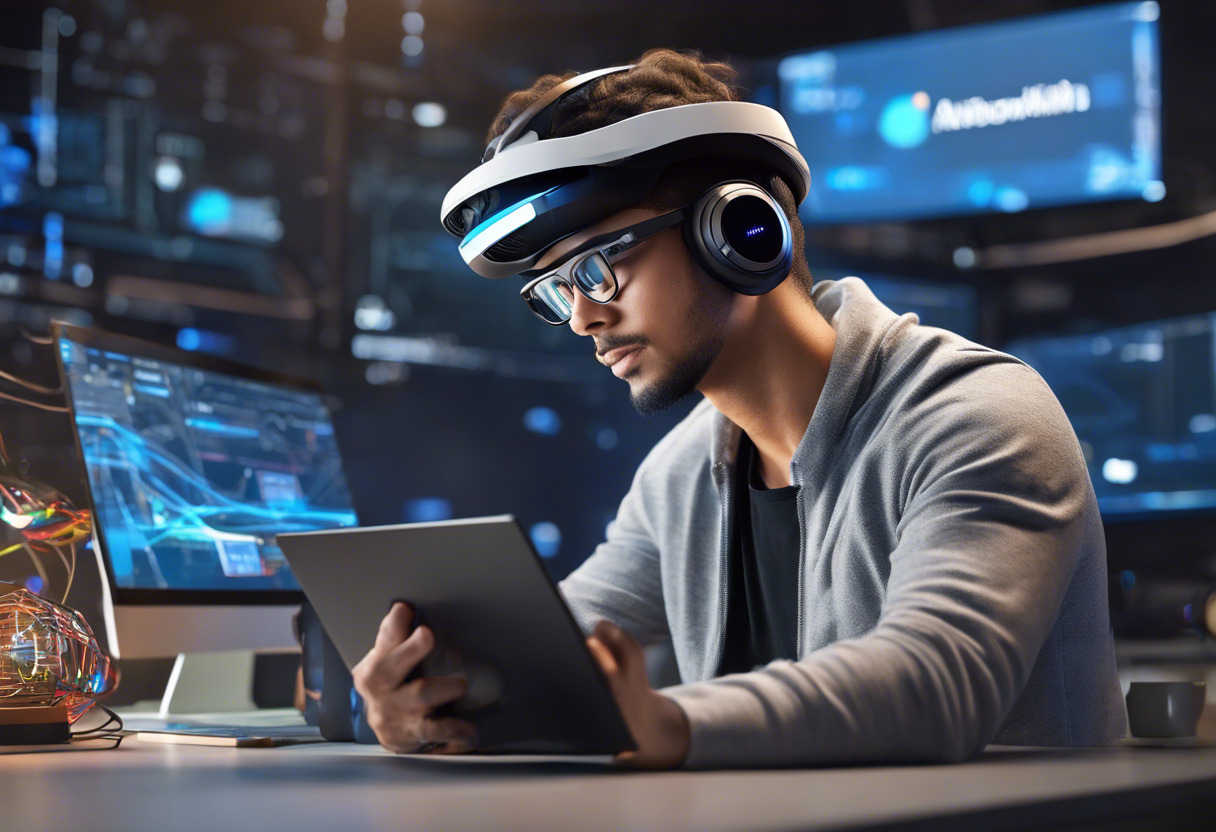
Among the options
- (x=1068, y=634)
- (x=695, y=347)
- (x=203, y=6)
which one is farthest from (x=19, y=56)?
(x=1068, y=634)

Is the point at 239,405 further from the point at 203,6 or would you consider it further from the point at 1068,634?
the point at 203,6

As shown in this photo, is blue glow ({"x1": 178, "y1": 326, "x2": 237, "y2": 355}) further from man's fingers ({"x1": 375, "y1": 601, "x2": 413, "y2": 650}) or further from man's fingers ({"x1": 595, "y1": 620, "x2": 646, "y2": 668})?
man's fingers ({"x1": 595, "y1": 620, "x2": 646, "y2": 668})

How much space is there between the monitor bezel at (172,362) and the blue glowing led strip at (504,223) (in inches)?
22.3

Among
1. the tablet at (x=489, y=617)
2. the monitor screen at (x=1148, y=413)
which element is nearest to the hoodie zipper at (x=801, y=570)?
the tablet at (x=489, y=617)

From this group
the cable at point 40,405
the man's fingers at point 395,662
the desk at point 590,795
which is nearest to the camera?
the desk at point 590,795

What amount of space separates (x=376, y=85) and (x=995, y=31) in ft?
6.84

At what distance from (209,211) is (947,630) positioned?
3230mm

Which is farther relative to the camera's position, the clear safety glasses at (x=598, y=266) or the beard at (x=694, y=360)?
the beard at (x=694, y=360)

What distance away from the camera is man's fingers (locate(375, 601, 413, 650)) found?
90 centimetres

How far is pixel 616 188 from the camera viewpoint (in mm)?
1142

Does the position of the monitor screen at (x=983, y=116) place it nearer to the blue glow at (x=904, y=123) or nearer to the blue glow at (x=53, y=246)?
the blue glow at (x=904, y=123)

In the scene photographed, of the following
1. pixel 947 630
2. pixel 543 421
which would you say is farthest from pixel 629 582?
pixel 543 421

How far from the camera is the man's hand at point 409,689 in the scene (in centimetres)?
90

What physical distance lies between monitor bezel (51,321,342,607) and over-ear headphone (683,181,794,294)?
77 centimetres
